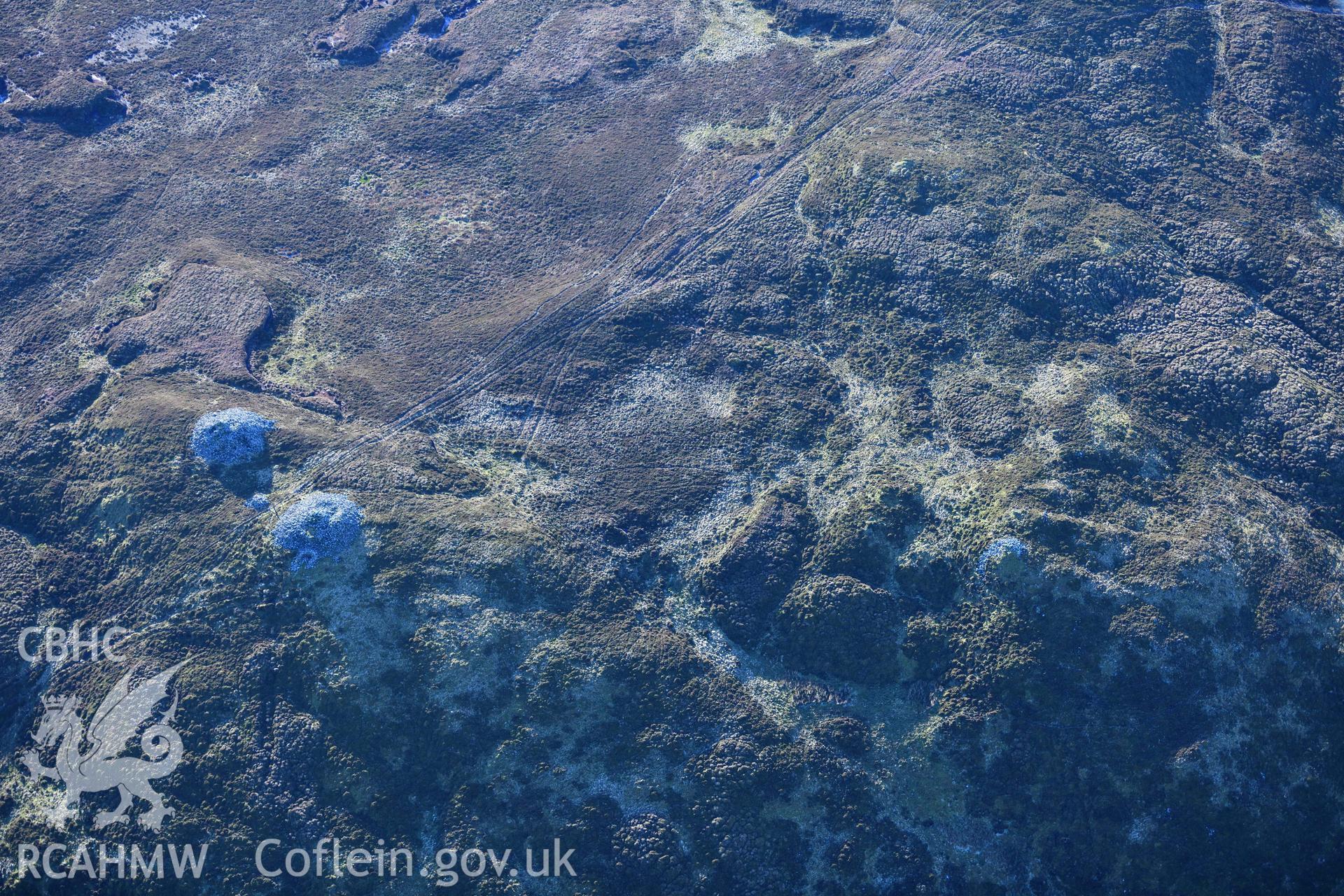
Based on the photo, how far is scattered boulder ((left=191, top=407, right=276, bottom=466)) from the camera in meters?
31.1

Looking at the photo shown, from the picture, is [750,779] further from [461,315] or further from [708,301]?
[461,315]

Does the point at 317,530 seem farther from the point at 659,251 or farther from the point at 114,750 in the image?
the point at 659,251

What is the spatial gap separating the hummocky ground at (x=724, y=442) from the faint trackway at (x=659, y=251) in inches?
8.2

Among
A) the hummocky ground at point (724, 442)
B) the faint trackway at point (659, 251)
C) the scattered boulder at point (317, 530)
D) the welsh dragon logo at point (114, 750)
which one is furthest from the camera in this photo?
the faint trackway at point (659, 251)

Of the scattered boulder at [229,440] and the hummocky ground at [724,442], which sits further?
the scattered boulder at [229,440]

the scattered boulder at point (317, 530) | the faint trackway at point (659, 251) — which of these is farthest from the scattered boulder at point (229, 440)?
the scattered boulder at point (317, 530)

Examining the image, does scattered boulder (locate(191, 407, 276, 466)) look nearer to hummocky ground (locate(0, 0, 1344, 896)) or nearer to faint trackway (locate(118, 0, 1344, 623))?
hummocky ground (locate(0, 0, 1344, 896))

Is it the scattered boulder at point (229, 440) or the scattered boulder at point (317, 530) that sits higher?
the scattered boulder at point (229, 440)

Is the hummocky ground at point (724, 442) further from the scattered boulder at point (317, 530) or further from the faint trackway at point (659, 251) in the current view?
the scattered boulder at point (317, 530)

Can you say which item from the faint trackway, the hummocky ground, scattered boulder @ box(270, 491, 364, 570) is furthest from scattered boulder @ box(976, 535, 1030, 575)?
scattered boulder @ box(270, 491, 364, 570)

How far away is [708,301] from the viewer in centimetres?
3550

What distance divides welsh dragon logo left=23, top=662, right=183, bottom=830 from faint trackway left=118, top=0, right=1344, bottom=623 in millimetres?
4753

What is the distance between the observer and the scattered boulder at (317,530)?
28953 millimetres

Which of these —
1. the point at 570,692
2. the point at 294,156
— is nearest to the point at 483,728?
the point at 570,692
